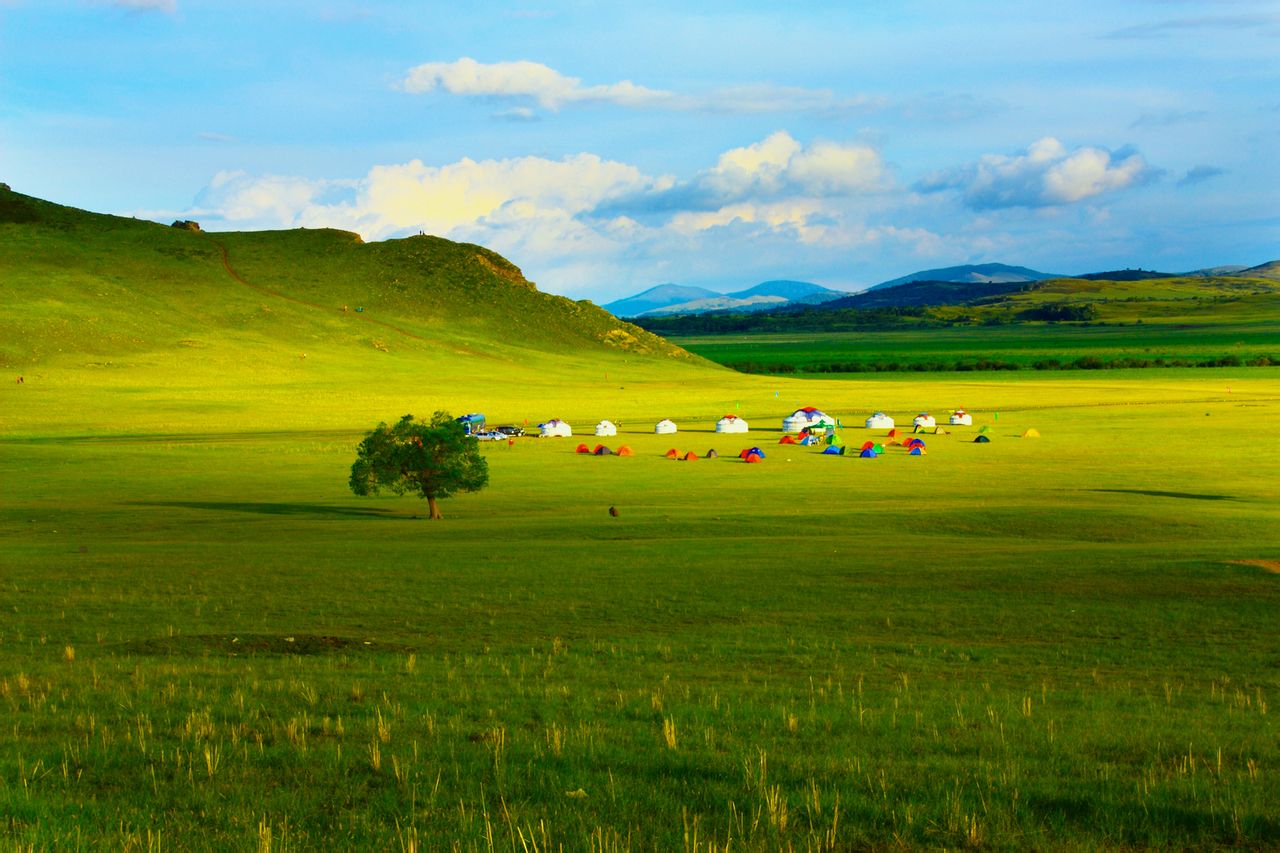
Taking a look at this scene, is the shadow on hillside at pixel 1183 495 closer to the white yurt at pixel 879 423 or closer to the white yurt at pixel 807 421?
the white yurt at pixel 807 421

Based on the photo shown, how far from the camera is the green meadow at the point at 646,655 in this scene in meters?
8.93

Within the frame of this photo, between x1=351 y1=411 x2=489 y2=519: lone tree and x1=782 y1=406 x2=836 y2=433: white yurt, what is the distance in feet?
154

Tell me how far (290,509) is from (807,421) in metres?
53.3

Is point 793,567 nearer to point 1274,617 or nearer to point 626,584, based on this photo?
point 626,584

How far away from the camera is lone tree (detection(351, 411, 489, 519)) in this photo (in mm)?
50531

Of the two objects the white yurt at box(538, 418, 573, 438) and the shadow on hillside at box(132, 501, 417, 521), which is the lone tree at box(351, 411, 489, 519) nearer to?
the shadow on hillside at box(132, 501, 417, 521)

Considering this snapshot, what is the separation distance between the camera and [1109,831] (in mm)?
8461

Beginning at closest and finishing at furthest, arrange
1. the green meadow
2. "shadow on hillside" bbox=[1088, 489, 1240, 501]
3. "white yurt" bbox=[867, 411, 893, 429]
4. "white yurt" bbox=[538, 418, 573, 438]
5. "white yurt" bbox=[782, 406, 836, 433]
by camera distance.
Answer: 1. the green meadow
2. "shadow on hillside" bbox=[1088, 489, 1240, 501]
3. "white yurt" bbox=[538, 418, 573, 438]
4. "white yurt" bbox=[782, 406, 836, 433]
5. "white yurt" bbox=[867, 411, 893, 429]

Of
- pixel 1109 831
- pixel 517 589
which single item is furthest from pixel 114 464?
pixel 1109 831

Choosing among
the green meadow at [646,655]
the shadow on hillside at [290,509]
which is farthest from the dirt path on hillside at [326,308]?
the shadow on hillside at [290,509]

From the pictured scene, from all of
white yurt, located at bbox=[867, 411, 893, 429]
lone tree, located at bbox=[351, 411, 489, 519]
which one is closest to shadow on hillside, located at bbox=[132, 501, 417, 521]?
lone tree, located at bbox=[351, 411, 489, 519]

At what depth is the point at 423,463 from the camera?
5047 centimetres

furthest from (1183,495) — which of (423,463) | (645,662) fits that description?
(645,662)

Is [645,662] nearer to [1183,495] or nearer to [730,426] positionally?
[1183,495]
